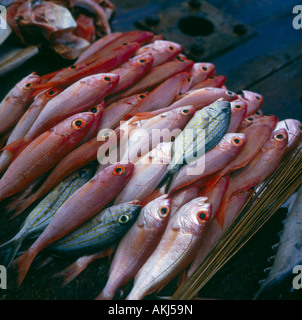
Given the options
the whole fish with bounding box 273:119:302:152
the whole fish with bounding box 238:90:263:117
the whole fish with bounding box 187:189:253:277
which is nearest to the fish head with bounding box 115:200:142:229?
Answer: the whole fish with bounding box 187:189:253:277

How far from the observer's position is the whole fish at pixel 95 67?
243 centimetres

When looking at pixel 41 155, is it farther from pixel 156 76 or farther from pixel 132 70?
pixel 156 76

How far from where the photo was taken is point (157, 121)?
229 cm

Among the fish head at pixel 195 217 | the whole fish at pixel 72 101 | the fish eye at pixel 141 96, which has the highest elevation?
the whole fish at pixel 72 101

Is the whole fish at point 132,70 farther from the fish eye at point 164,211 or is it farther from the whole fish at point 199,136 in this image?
the fish eye at point 164,211

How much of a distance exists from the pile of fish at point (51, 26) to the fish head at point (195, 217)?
2434 millimetres

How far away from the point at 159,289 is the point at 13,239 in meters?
0.99

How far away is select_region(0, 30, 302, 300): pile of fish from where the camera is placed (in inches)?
72.6

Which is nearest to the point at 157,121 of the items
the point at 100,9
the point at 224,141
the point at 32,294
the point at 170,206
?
the point at 224,141

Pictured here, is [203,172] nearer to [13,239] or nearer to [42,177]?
[42,177]

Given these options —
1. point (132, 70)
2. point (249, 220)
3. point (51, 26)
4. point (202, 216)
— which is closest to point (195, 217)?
point (202, 216)

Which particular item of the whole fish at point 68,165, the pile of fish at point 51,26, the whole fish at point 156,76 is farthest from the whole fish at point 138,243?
the pile of fish at point 51,26

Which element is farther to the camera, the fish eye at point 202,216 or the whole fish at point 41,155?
the whole fish at point 41,155

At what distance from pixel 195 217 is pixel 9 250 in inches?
47.7
